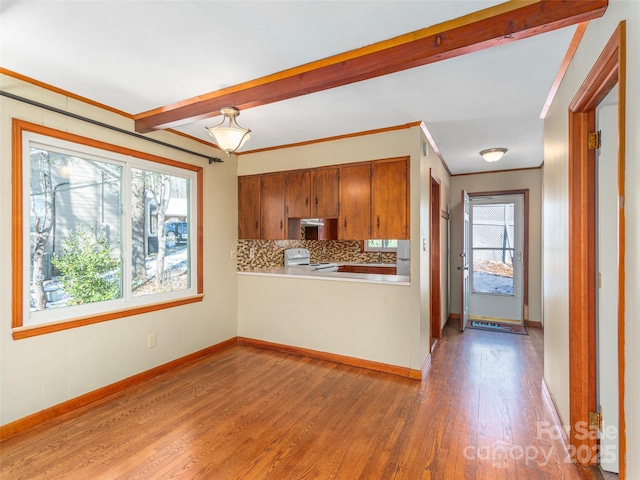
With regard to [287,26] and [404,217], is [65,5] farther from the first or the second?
[404,217]

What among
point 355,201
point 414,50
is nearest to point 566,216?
point 414,50

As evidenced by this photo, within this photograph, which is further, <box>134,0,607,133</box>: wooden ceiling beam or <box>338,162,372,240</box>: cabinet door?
<box>338,162,372,240</box>: cabinet door

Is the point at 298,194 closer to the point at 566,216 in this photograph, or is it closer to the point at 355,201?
the point at 355,201

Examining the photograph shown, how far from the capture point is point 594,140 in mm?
1846

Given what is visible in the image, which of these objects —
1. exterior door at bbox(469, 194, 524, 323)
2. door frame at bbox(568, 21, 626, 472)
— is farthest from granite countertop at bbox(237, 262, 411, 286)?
exterior door at bbox(469, 194, 524, 323)

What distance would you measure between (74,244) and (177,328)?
130cm

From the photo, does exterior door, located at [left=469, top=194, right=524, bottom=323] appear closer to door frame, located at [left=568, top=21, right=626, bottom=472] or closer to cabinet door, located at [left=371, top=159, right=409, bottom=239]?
cabinet door, located at [left=371, top=159, right=409, bottom=239]

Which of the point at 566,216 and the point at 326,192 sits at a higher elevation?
the point at 326,192

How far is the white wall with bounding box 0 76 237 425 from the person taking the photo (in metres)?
2.20

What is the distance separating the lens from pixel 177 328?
3.41 m

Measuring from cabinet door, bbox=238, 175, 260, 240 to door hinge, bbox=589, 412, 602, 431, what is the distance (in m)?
3.46

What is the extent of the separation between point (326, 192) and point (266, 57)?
1.85 metres

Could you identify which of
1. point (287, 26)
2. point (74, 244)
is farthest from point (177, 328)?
point (287, 26)

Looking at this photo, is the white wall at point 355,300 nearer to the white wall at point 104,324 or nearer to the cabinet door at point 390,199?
the cabinet door at point 390,199
